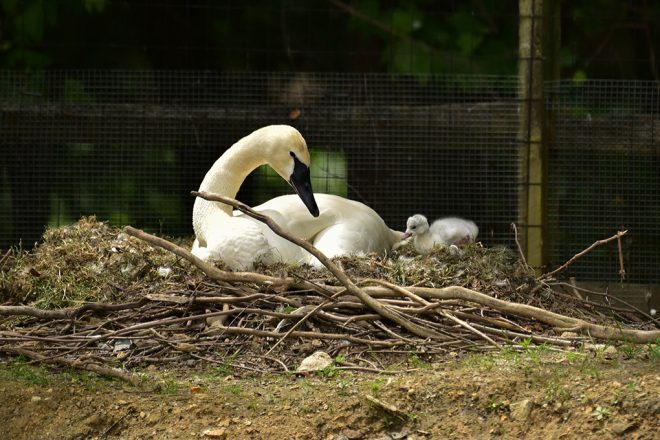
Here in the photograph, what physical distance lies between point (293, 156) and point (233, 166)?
17.2 inches

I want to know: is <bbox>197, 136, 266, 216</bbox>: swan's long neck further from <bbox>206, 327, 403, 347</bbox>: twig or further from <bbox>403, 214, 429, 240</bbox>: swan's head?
<bbox>206, 327, 403, 347</bbox>: twig

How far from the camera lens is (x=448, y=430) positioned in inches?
190

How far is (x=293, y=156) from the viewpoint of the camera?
732 centimetres

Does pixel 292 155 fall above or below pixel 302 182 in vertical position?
above

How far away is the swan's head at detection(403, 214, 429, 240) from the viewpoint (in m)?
7.83

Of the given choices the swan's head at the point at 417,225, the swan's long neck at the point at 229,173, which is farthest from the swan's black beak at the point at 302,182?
the swan's head at the point at 417,225

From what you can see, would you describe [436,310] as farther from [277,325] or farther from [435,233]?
[435,233]

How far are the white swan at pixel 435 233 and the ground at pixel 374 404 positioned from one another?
2.58 meters

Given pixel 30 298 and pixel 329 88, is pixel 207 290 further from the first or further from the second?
pixel 329 88

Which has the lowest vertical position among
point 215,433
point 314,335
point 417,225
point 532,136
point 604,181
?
point 215,433

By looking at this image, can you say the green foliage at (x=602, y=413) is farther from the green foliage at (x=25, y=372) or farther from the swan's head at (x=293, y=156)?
the swan's head at (x=293, y=156)

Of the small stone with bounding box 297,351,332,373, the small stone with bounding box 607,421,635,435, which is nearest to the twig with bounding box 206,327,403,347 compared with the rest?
the small stone with bounding box 297,351,332,373

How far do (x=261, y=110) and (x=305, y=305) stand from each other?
3.04 m

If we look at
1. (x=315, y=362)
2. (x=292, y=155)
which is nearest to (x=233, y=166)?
(x=292, y=155)
